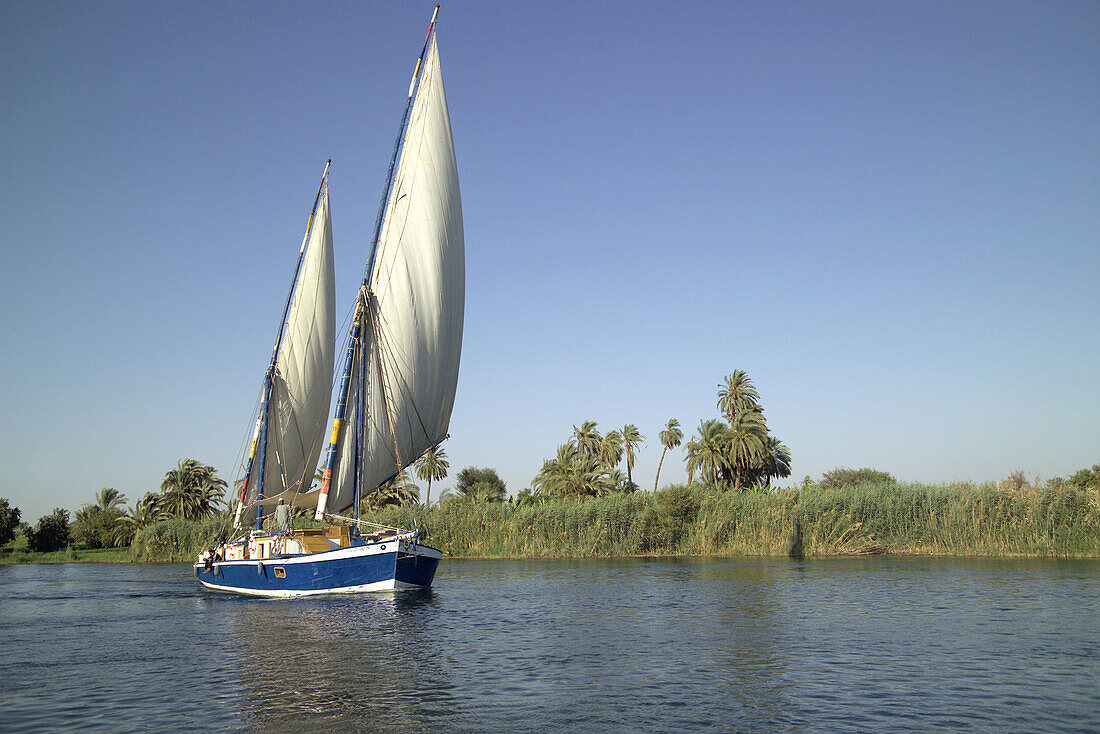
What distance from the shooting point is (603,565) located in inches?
1908

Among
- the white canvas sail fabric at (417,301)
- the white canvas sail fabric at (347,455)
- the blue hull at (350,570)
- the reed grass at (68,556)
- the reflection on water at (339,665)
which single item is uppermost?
the white canvas sail fabric at (417,301)

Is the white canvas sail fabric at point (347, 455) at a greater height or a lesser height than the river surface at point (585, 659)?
greater

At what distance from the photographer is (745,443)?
234ft

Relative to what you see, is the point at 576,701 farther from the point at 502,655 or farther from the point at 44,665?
the point at 44,665

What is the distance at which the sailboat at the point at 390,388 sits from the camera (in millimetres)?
34688

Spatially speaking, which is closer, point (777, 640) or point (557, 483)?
point (777, 640)

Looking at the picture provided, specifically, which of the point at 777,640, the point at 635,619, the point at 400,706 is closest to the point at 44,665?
the point at 400,706

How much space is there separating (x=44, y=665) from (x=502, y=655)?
1098 centimetres

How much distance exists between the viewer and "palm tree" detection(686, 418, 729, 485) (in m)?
71.6

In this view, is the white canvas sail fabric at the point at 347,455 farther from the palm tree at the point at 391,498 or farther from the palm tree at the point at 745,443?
the palm tree at the point at 745,443

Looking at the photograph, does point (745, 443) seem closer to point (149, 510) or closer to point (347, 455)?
point (347, 455)

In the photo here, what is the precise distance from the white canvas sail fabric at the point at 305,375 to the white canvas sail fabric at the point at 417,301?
800cm

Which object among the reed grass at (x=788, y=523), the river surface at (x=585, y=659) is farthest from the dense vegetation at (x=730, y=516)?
the river surface at (x=585, y=659)

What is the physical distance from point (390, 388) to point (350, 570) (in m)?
8.70
